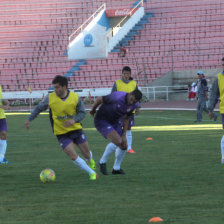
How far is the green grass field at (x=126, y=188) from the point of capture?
21.9 ft

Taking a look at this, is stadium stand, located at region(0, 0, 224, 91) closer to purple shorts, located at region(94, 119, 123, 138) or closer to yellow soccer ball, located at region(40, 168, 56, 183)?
purple shorts, located at region(94, 119, 123, 138)

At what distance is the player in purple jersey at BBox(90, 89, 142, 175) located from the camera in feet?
29.9

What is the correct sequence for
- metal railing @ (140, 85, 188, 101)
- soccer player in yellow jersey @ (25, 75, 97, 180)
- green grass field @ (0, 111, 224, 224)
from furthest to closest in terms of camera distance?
1. metal railing @ (140, 85, 188, 101)
2. soccer player in yellow jersey @ (25, 75, 97, 180)
3. green grass field @ (0, 111, 224, 224)

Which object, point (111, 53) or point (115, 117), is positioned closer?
point (115, 117)

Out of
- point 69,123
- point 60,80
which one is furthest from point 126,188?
point 60,80

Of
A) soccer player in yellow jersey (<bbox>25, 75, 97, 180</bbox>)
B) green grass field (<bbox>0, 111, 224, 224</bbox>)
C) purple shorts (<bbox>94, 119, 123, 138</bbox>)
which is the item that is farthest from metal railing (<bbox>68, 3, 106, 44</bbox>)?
soccer player in yellow jersey (<bbox>25, 75, 97, 180</bbox>)

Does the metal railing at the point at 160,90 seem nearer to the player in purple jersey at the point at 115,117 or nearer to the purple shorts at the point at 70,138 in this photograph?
the player in purple jersey at the point at 115,117

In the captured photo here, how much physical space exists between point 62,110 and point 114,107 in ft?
2.73

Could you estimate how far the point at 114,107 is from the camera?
30.2 feet

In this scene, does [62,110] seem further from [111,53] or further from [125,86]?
[111,53]

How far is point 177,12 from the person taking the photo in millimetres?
43281

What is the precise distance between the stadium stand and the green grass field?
24.3 m

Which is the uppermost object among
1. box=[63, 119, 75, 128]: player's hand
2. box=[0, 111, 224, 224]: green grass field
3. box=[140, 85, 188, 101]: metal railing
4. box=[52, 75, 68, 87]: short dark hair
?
box=[52, 75, 68, 87]: short dark hair

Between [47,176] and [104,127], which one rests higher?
[104,127]
